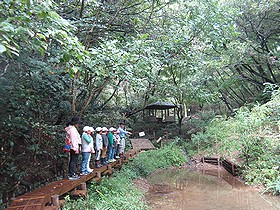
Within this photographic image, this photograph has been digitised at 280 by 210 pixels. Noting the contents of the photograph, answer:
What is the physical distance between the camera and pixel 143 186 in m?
8.41

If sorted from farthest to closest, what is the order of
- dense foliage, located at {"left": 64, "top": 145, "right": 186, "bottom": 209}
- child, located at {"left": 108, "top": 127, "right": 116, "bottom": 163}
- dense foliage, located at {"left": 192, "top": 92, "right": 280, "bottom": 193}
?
dense foliage, located at {"left": 192, "top": 92, "right": 280, "bottom": 193} < child, located at {"left": 108, "top": 127, "right": 116, "bottom": 163} < dense foliage, located at {"left": 64, "top": 145, "right": 186, "bottom": 209}

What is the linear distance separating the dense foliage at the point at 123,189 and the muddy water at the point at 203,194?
0.55 metres

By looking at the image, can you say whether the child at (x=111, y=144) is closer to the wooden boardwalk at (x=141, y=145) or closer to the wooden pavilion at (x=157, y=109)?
the wooden boardwalk at (x=141, y=145)

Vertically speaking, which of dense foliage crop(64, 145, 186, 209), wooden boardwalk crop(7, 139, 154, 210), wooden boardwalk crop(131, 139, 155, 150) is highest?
wooden boardwalk crop(131, 139, 155, 150)

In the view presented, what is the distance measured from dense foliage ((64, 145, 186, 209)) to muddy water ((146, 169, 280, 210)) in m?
0.55

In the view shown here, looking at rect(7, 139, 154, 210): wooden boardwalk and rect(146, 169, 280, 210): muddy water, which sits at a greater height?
rect(7, 139, 154, 210): wooden boardwalk

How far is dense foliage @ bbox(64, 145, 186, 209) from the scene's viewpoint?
494 centimetres

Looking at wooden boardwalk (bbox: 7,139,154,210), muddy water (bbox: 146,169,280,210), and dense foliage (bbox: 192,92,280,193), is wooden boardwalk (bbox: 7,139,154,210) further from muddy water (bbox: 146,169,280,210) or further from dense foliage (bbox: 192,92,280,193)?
dense foliage (bbox: 192,92,280,193)

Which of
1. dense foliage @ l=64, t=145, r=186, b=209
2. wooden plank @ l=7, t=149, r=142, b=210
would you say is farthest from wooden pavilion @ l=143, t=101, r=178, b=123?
wooden plank @ l=7, t=149, r=142, b=210

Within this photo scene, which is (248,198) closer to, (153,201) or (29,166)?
(153,201)

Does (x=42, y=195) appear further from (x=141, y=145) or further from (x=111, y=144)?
(x=141, y=145)

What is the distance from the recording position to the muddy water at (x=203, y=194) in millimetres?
6504

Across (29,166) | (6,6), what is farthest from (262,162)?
(6,6)

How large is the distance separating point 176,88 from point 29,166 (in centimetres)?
617
